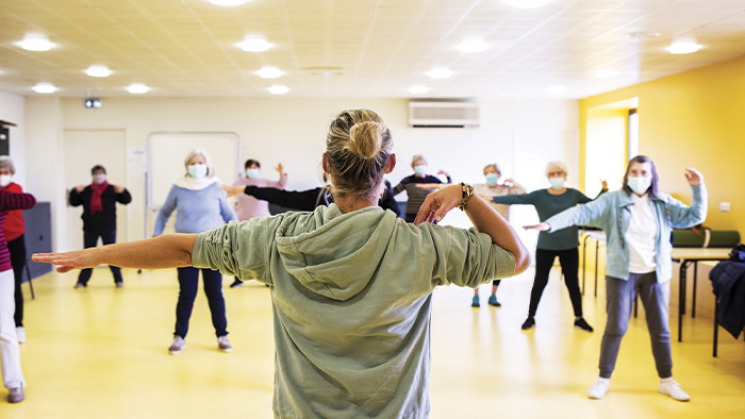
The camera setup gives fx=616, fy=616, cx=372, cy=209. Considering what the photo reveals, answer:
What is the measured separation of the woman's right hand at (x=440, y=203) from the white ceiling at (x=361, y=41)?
3005 millimetres

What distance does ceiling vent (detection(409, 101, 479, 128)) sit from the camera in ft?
30.9

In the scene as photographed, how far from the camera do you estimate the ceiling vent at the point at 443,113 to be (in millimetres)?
9430

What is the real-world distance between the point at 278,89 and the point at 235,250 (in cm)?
747

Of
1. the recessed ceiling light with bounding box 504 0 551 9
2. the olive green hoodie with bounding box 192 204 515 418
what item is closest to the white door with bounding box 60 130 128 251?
the recessed ceiling light with bounding box 504 0 551 9

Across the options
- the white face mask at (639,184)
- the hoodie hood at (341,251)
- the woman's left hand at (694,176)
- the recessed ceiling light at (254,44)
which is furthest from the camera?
the recessed ceiling light at (254,44)

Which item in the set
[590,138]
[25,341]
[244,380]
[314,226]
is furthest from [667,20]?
[25,341]

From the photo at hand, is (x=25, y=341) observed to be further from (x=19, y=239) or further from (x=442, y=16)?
(x=442, y=16)

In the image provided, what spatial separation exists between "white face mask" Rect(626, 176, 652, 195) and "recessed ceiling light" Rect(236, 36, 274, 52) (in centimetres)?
317

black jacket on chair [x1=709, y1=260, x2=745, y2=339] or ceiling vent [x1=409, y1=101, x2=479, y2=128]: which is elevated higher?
ceiling vent [x1=409, y1=101, x2=479, y2=128]

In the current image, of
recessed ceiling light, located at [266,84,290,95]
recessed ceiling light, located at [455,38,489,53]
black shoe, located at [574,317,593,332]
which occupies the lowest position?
black shoe, located at [574,317,593,332]

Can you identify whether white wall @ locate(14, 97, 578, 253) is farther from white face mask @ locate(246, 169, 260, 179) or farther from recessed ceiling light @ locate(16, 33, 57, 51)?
recessed ceiling light @ locate(16, 33, 57, 51)

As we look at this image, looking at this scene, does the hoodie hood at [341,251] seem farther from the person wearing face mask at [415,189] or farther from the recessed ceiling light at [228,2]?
the person wearing face mask at [415,189]

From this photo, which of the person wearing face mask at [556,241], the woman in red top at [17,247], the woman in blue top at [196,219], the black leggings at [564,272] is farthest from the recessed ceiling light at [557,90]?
the woman in red top at [17,247]

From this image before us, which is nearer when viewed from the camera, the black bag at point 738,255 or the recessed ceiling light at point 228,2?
the recessed ceiling light at point 228,2
